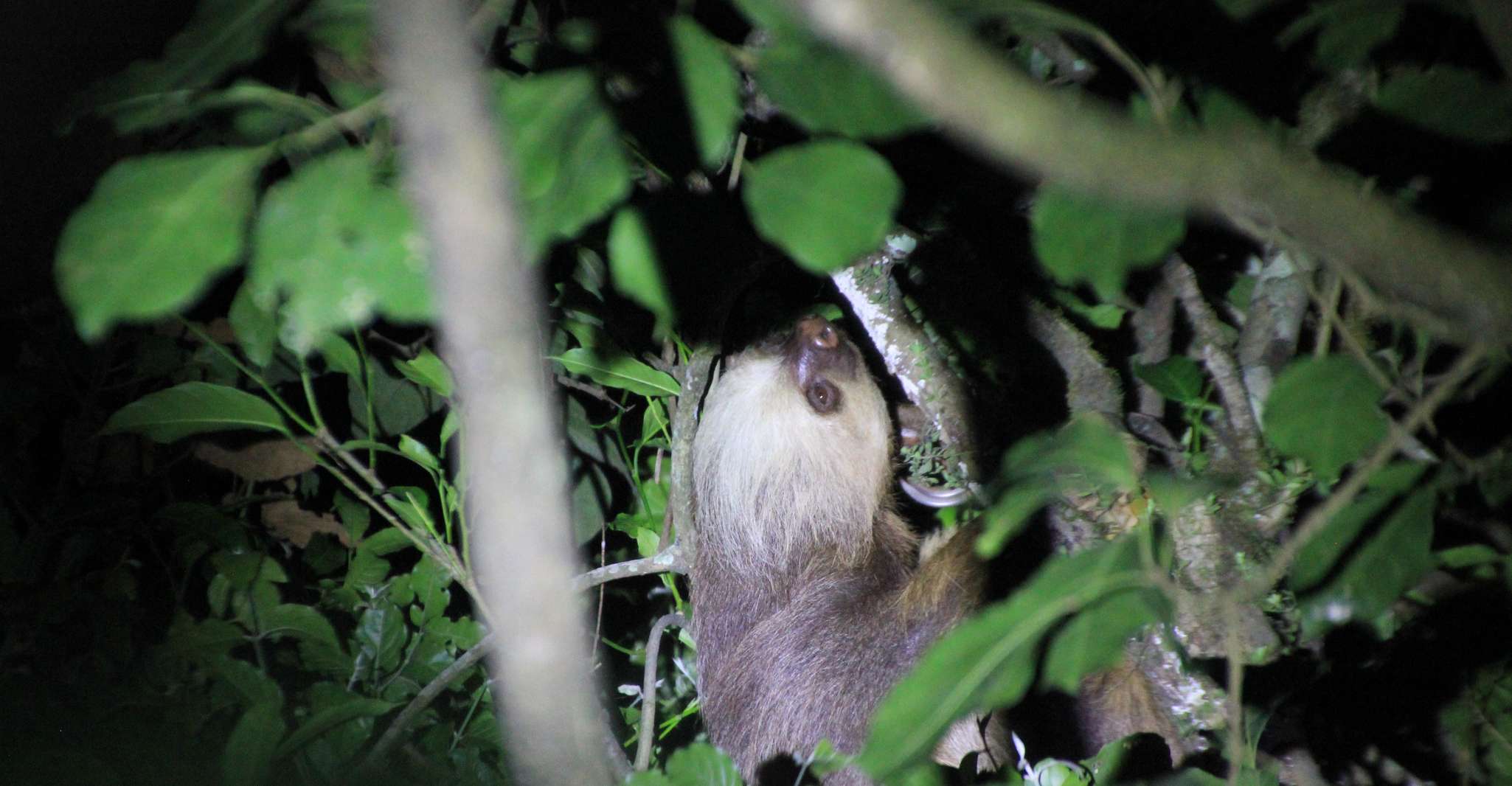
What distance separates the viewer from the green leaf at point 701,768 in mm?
1887

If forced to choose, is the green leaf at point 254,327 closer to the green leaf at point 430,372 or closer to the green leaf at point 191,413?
the green leaf at point 191,413

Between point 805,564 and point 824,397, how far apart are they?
0.72m

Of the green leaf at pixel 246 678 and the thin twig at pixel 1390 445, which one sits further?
the green leaf at pixel 246 678

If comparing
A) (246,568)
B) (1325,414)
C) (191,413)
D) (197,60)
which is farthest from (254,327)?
(1325,414)

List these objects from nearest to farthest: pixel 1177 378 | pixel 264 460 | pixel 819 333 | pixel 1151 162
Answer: pixel 1151 162
pixel 1177 378
pixel 264 460
pixel 819 333

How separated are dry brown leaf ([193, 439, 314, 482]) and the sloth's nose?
73.1 inches

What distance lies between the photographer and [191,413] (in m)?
2.51

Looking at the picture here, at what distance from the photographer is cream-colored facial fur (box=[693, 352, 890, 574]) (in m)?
3.80

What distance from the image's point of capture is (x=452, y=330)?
76cm

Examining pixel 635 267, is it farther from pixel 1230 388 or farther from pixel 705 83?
pixel 1230 388

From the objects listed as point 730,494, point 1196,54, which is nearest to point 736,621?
point 730,494

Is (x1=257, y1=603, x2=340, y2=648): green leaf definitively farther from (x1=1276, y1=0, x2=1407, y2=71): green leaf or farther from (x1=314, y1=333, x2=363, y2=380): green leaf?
(x1=1276, y1=0, x2=1407, y2=71): green leaf

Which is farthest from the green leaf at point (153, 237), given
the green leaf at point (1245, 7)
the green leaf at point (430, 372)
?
the green leaf at point (430, 372)

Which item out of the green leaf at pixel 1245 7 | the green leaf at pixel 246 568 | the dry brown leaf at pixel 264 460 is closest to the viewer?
the green leaf at pixel 1245 7
